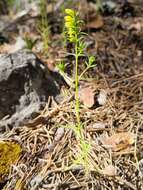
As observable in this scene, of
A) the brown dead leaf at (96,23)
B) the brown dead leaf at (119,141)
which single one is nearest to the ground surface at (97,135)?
the brown dead leaf at (119,141)

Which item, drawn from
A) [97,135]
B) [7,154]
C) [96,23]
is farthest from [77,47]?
[96,23]

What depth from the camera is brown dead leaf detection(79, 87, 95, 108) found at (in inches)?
87.6

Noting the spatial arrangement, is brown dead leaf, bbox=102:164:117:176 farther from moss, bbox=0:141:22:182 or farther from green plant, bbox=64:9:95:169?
moss, bbox=0:141:22:182

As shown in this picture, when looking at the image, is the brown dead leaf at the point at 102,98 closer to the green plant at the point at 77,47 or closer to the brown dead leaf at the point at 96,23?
the green plant at the point at 77,47

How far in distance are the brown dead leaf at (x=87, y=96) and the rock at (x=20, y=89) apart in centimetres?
22

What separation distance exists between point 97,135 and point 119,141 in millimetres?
133

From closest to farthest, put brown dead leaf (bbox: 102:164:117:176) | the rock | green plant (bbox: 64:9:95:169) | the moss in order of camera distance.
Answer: green plant (bbox: 64:9:95:169), brown dead leaf (bbox: 102:164:117:176), the moss, the rock

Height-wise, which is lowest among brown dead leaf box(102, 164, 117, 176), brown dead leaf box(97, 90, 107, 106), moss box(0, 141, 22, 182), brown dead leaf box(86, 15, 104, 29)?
brown dead leaf box(102, 164, 117, 176)

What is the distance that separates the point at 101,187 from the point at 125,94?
0.74 meters

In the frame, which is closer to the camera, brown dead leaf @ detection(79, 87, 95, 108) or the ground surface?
the ground surface

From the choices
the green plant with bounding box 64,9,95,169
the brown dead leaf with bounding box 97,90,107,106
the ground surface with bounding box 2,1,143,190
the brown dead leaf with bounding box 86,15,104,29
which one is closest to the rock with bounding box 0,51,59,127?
the ground surface with bounding box 2,1,143,190

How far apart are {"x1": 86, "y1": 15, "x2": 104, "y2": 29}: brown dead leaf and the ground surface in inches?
12.9

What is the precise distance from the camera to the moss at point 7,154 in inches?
74.8

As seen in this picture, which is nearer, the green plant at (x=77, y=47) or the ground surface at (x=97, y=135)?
the green plant at (x=77, y=47)
